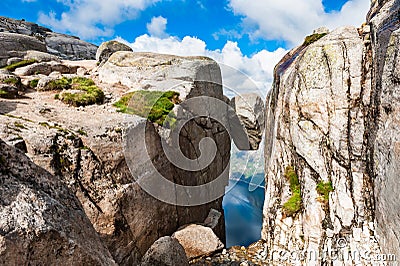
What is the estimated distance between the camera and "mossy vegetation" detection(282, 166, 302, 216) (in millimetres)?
12938

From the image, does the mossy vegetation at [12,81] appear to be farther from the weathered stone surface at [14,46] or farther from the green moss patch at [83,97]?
the weathered stone surface at [14,46]

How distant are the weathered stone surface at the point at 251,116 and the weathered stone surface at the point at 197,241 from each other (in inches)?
835

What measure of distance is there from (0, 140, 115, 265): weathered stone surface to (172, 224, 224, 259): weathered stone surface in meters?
10.3

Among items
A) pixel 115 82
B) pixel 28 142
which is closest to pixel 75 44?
pixel 115 82

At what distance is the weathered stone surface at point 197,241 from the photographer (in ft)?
45.8

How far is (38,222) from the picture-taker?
10.9ft

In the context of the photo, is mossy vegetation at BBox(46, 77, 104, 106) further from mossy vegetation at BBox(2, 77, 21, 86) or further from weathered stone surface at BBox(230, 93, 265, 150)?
weathered stone surface at BBox(230, 93, 265, 150)

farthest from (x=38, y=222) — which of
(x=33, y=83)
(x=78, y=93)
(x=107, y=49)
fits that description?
(x=107, y=49)

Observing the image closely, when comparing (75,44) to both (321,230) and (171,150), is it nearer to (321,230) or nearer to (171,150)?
(171,150)

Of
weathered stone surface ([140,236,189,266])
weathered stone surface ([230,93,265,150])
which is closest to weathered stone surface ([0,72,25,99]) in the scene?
weathered stone surface ([140,236,189,266])

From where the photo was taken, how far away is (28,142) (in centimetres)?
1070

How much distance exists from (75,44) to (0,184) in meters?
57.6

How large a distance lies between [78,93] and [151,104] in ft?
16.1

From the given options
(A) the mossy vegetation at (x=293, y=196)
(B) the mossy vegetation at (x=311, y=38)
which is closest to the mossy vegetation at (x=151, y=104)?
(A) the mossy vegetation at (x=293, y=196)
